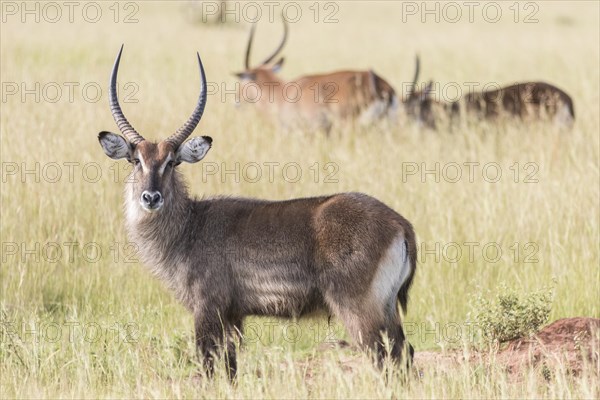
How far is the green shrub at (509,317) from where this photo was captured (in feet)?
16.6

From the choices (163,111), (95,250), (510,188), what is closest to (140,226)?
(95,250)

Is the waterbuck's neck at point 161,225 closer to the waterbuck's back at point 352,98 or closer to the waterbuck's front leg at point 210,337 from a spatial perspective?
the waterbuck's front leg at point 210,337

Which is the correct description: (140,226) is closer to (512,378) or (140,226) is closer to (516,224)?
(512,378)

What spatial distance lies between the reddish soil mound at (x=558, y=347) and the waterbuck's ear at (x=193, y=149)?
1649mm

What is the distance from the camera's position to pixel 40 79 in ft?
39.2

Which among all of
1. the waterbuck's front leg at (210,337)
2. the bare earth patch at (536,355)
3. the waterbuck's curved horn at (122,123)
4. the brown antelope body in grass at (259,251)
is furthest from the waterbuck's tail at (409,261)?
the waterbuck's curved horn at (122,123)

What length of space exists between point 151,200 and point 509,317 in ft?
6.00

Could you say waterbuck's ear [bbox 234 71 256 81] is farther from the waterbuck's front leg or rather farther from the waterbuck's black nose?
the waterbuck's front leg

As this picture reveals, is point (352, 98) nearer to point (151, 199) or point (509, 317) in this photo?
point (509, 317)

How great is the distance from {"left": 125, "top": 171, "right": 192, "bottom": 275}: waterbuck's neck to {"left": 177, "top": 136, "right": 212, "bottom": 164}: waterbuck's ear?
0.45 feet

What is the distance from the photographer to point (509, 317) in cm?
507

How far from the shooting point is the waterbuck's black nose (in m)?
4.56

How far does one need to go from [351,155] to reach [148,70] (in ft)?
20.2

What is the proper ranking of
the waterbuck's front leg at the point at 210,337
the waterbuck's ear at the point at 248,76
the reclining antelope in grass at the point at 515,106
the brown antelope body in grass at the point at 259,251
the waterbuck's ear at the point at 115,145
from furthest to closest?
1. the waterbuck's ear at the point at 248,76
2. the reclining antelope in grass at the point at 515,106
3. the waterbuck's ear at the point at 115,145
4. the waterbuck's front leg at the point at 210,337
5. the brown antelope body in grass at the point at 259,251
